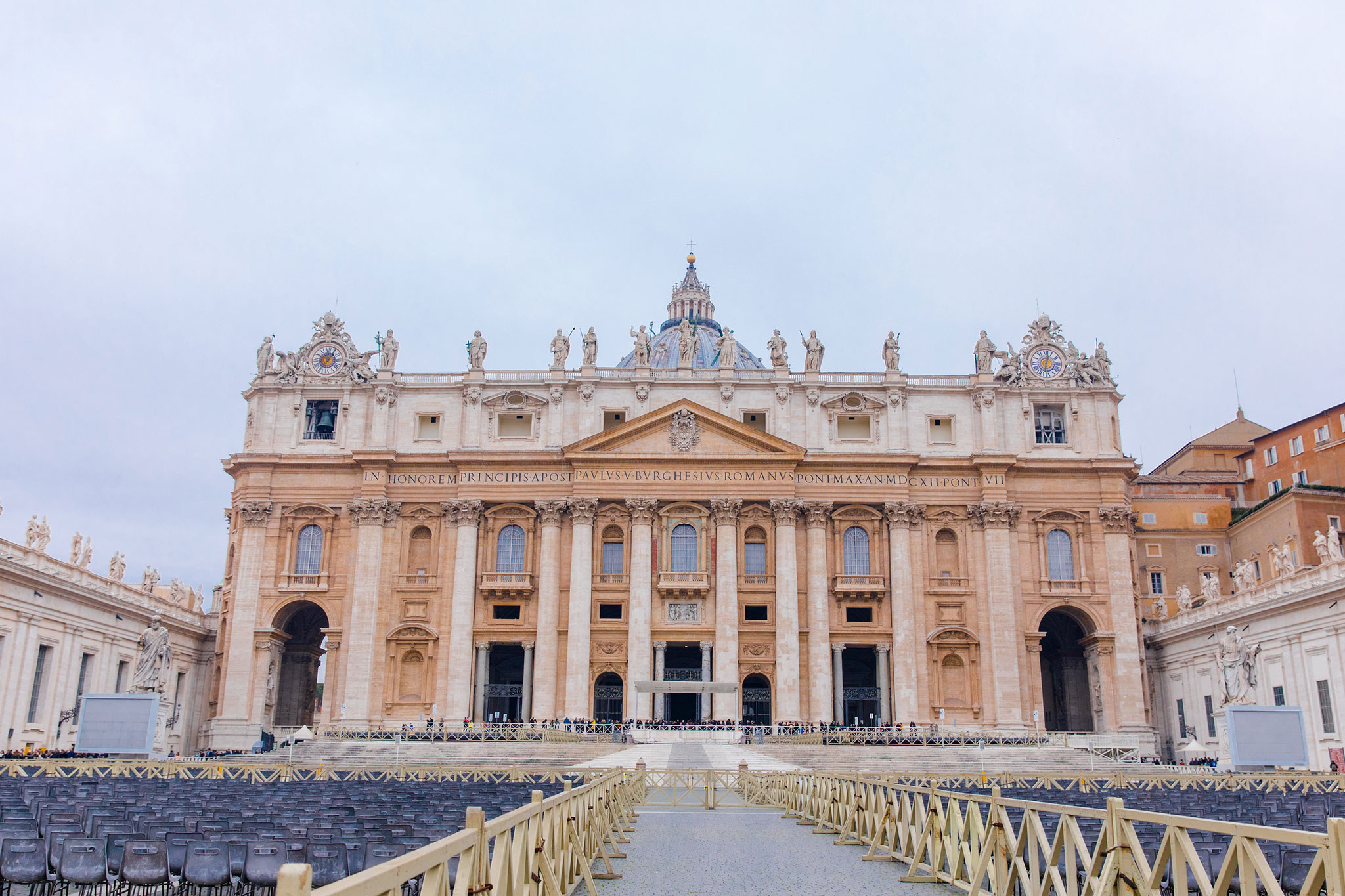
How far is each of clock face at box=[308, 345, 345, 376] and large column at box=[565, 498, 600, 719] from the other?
16645mm

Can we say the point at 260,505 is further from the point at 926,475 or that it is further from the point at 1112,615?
the point at 1112,615

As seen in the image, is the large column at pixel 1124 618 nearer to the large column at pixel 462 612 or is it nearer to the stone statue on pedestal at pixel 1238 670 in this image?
the stone statue on pedestal at pixel 1238 670

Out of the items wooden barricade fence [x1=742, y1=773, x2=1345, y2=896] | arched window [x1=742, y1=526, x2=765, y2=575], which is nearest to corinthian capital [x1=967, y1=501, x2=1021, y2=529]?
arched window [x1=742, y1=526, x2=765, y2=575]

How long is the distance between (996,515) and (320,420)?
38627 millimetres

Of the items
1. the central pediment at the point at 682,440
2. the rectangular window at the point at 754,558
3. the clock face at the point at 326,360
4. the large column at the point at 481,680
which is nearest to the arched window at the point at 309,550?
the clock face at the point at 326,360

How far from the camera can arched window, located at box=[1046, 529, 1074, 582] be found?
60.6m

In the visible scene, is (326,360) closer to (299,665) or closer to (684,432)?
(299,665)

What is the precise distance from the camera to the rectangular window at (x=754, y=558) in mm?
60156

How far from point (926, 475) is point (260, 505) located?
122 ft

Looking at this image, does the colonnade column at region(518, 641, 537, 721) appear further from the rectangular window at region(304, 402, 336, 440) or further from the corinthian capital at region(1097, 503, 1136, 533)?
the corinthian capital at region(1097, 503, 1136, 533)

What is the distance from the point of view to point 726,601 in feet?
190

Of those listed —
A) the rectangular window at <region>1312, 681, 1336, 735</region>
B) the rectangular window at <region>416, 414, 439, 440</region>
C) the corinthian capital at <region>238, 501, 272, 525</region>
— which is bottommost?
the rectangular window at <region>1312, 681, 1336, 735</region>

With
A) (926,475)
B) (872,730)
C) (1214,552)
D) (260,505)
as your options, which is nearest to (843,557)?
(926,475)

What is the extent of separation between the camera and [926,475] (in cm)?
6131
